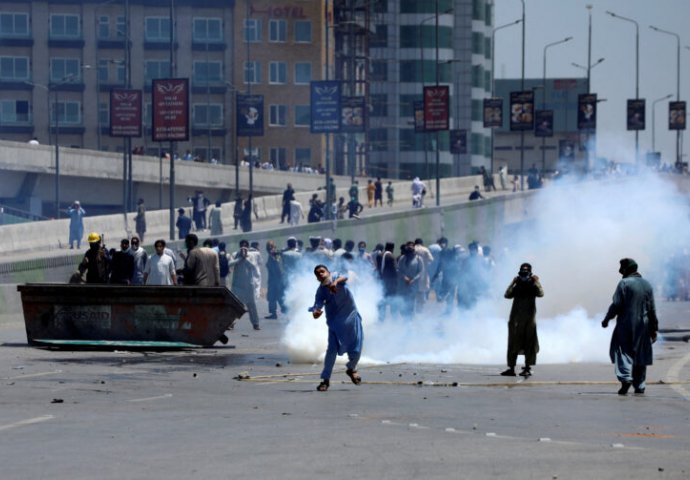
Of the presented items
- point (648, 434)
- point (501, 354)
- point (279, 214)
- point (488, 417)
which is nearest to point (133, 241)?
point (501, 354)

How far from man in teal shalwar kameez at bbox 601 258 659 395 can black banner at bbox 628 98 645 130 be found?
80852 millimetres

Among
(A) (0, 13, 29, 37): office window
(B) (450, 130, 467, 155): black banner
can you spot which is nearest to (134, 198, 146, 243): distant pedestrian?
(B) (450, 130, 467, 155): black banner

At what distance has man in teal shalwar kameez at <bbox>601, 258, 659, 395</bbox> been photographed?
1750cm

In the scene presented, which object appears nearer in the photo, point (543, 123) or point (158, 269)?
point (158, 269)

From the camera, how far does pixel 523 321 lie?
20016mm

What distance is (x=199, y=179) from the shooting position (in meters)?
83.9

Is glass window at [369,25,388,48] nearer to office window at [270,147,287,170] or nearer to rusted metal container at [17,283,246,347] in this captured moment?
office window at [270,147,287,170]

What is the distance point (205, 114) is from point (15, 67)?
13287 millimetres

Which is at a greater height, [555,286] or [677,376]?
[555,286]

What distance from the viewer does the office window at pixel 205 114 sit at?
110m

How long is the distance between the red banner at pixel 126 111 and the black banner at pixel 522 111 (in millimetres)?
35612

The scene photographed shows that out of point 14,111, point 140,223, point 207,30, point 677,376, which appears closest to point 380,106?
point 207,30

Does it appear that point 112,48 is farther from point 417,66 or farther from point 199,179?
point 417,66

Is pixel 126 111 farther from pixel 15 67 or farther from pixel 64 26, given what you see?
pixel 15 67
